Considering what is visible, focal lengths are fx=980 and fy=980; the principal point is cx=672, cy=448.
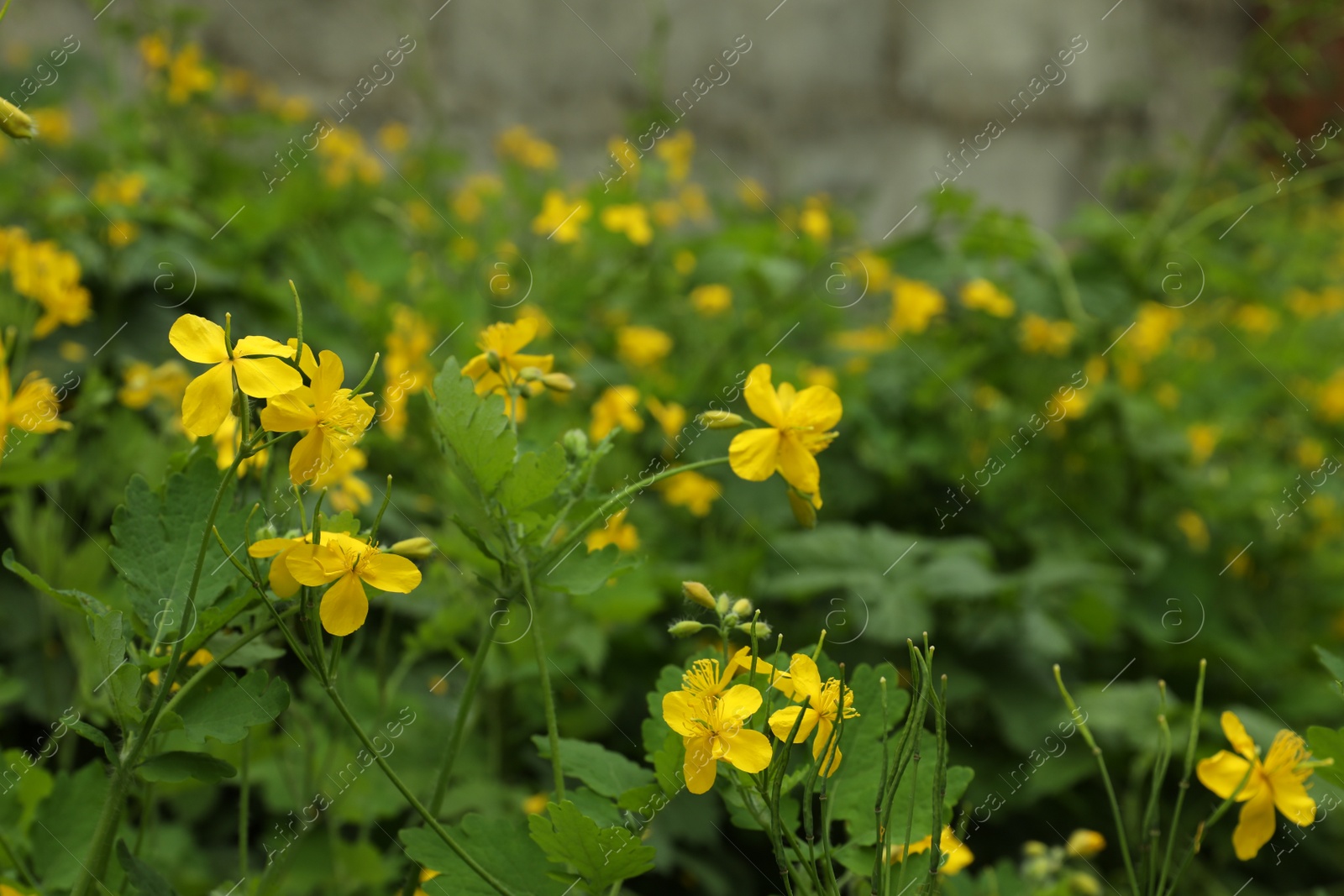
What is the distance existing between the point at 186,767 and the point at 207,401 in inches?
10.1

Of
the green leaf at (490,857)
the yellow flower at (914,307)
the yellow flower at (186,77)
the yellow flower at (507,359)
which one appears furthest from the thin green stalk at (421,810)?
the yellow flower at (186,77)

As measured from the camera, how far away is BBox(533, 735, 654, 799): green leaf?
2.35ft

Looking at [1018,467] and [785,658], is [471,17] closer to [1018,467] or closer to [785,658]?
[1018,467]

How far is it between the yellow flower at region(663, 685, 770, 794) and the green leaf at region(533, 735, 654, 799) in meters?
0.12

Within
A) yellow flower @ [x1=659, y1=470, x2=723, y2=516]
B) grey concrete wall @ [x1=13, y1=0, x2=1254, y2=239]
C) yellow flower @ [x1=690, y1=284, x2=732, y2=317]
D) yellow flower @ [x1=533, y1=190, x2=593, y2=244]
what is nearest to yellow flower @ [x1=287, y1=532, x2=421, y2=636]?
yellow flower @ [x1=659, y1=470, x2=723, y2=516]

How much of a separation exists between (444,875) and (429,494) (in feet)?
3.31

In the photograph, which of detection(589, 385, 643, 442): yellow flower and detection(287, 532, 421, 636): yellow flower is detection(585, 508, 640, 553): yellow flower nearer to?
detection(589, 385, 643, 442): yellow flower

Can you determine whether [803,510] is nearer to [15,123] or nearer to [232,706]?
[232,706]

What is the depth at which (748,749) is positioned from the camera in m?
0.60

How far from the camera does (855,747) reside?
74 cm

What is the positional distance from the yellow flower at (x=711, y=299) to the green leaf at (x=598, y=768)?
5.16ft

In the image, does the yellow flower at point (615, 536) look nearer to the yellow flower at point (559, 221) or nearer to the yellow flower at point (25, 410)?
the yellow flower at point (25, 410)

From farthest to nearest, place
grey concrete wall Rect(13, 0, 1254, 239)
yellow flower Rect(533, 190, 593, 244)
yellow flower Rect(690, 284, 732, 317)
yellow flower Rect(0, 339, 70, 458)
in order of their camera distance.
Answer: grey concrete wall Rect(13, 0, 1254, 239)
yellow flower Rect(690, 284, 732, 317)
yellow flower Rect(533, 190, 593, 244)
yellow flower Rect(0, 339, 70, 458)

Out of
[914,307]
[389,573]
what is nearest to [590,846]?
[389,573]
